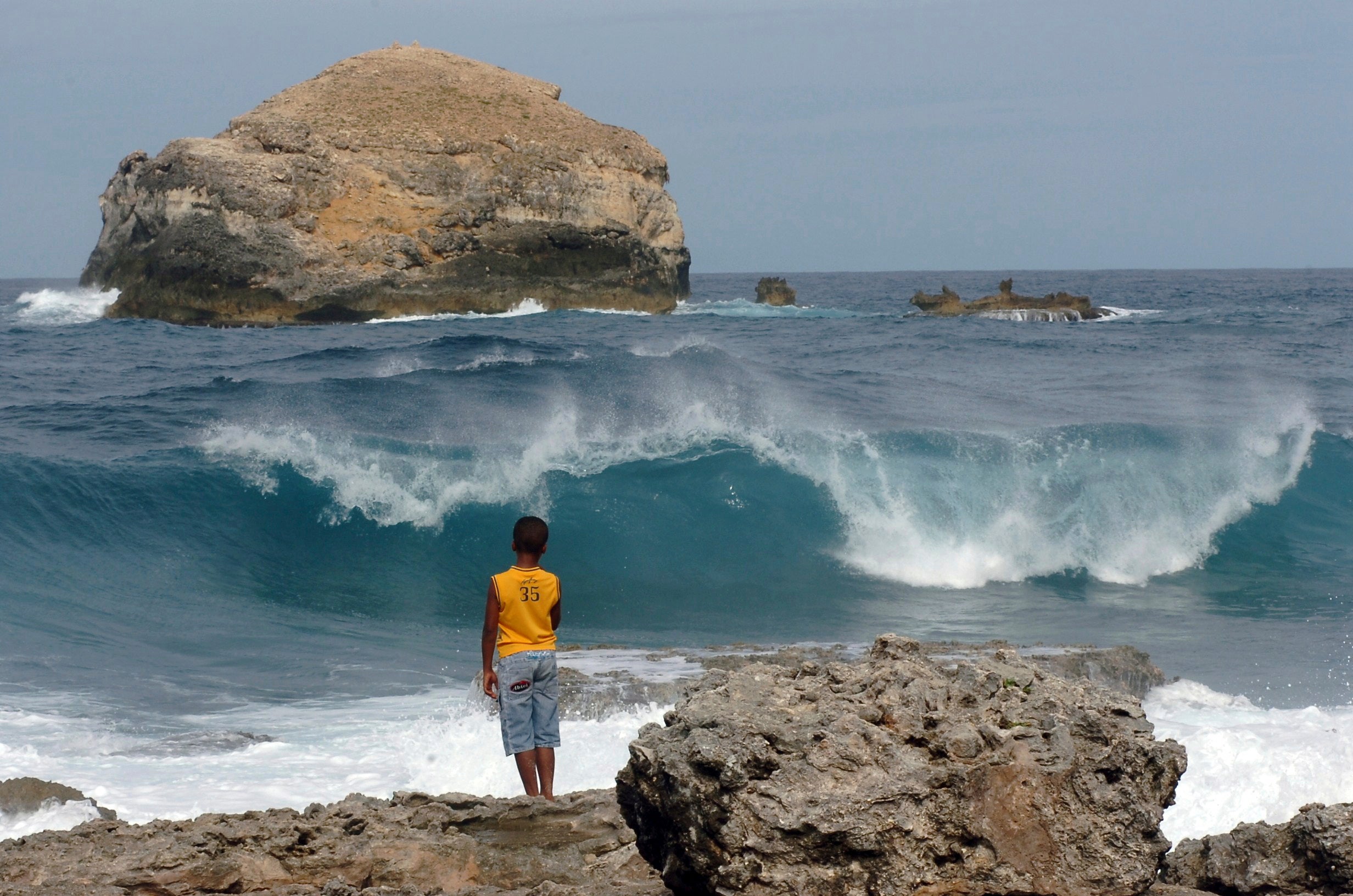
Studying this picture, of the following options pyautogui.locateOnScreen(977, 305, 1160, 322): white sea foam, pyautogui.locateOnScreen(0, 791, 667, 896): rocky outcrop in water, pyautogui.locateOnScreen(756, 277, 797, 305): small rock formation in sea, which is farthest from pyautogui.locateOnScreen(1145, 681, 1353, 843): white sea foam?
pyautogui.locateOnScreen(756, 277, 797, 305): small rock formation in sea

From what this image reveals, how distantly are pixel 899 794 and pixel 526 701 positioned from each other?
1.92 m

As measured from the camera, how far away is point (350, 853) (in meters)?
3.39

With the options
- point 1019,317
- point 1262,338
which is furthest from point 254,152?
point 1262,338

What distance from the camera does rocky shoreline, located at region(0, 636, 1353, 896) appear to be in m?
2.51

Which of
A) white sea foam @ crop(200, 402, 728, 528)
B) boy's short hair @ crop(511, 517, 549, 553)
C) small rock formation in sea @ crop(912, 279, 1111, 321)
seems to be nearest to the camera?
boy's short hair @ crop(511, 517, 549, 553)

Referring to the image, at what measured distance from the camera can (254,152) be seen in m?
44.2

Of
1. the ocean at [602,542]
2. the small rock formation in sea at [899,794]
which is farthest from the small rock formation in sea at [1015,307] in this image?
the small rock formation in sea at [899,794]

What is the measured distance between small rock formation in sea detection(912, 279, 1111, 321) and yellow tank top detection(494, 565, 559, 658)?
1480 inches

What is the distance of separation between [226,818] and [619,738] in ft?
6.91

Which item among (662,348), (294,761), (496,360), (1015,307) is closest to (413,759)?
(294,761)

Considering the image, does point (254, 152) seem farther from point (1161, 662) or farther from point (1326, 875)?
point (1326, 875)

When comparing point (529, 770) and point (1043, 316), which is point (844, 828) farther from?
point (1043, 316)

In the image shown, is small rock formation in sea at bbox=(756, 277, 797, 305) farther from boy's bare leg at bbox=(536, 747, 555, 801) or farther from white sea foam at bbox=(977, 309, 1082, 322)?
boy's bare leg at bbox=(536, 747, 555, 801)

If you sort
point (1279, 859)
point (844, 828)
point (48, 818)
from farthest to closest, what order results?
1. point (48, 818)
2. point (1279, 859)
3. point (844, 828)
